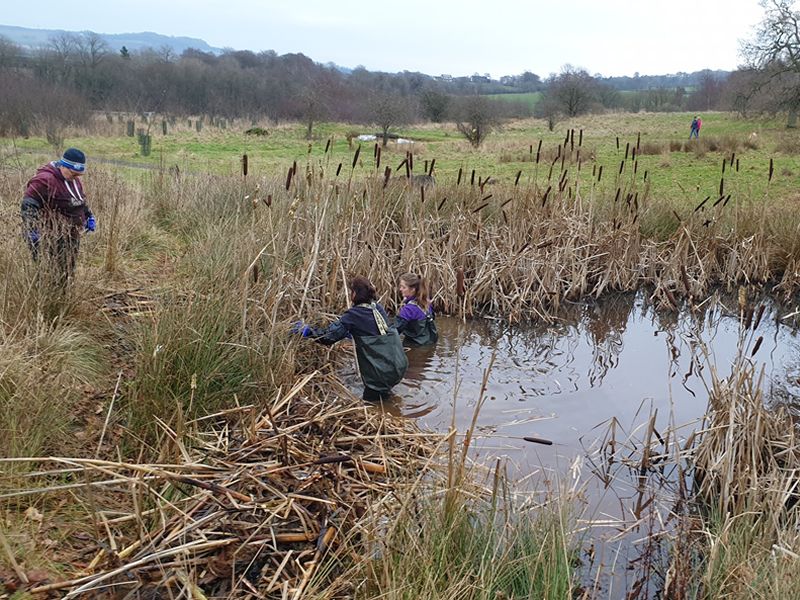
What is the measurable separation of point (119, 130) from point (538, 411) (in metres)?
27.0

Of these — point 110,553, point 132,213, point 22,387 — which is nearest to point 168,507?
point 110,553

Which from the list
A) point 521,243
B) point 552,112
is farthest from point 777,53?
point 521,243

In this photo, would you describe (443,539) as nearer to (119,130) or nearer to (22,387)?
(22,387)

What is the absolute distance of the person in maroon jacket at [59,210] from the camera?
5.30 meters

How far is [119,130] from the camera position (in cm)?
2791

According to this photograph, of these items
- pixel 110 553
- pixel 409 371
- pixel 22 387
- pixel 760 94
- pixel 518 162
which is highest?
pixel 760 94

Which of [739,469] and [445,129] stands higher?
[445,129]

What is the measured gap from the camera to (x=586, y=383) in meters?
6.43

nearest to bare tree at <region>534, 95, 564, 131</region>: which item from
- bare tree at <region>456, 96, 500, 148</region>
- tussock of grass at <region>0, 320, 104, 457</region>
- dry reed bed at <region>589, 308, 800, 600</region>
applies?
bare tree at <region>456, 96, 500, 148</region>

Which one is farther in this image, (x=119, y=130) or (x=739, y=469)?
(x=119, y=130)

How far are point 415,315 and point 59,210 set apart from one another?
3.39 m

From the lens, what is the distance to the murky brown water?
175 inches

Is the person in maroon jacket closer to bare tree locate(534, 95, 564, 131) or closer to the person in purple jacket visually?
the person in purple jacket

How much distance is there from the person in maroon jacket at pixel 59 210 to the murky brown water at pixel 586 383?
2658mm
